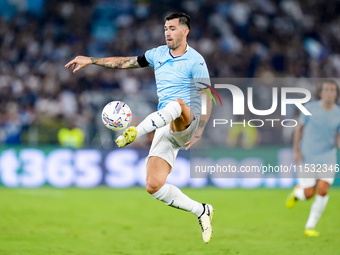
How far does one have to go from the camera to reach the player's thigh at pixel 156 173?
7176 millimetres

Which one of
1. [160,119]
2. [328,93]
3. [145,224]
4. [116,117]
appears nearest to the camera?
[160,119]

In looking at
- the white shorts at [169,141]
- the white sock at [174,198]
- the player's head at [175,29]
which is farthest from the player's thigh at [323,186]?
the player's head at [175,29]

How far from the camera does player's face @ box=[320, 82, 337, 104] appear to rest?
9.56 metres

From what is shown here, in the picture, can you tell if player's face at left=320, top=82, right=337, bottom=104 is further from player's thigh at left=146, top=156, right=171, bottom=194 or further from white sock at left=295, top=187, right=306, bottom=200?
player's thigh at left=146, top=156, right=171, bottom=194

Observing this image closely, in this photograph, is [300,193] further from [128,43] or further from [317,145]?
[128,43]

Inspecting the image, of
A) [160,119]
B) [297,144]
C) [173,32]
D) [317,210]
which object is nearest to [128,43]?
[297,144]

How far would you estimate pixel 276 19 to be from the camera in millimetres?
22031

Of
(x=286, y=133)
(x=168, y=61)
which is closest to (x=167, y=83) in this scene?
(x=168, y=61)

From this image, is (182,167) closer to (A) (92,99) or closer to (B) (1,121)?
(A) (92,99)

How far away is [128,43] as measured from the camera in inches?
820

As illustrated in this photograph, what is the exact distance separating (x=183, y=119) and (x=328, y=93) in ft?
11.6

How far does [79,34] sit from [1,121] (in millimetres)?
6022

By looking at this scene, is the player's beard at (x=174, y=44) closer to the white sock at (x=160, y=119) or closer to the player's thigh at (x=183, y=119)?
the player's thigh at (x=183, y=119)

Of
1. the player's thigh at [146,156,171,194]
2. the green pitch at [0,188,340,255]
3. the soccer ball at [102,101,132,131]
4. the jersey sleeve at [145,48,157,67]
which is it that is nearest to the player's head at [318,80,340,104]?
the green pitch at [0,188,340,255]
